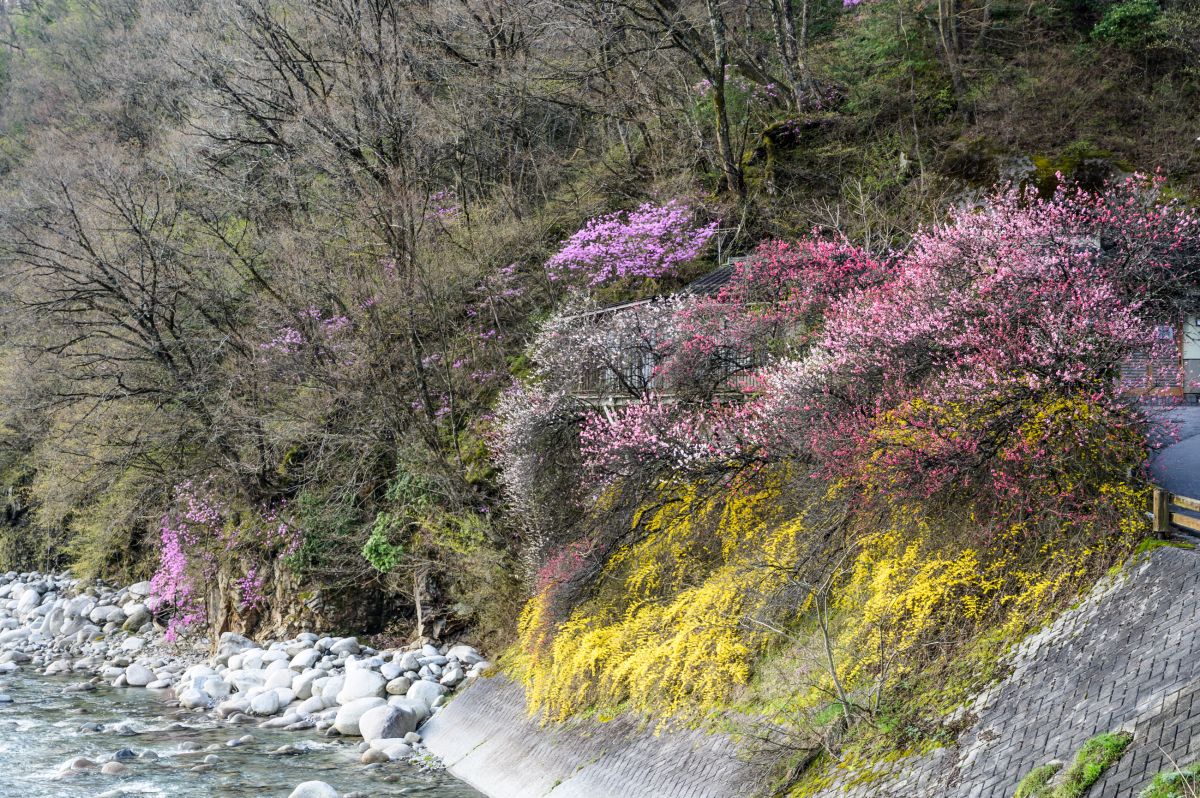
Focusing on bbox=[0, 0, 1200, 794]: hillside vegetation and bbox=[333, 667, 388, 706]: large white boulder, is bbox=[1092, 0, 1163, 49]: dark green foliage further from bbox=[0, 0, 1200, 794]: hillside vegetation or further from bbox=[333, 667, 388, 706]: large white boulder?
bbox=[333, 667, 388, 706]: large white boulder

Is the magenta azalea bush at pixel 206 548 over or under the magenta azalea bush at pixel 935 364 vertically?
under

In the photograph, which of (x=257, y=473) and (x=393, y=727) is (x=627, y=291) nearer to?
(x=257, y=473)

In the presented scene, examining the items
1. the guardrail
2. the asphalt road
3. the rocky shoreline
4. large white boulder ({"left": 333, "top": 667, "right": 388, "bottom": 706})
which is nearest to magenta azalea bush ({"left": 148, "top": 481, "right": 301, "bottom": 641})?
the rocky shoreline

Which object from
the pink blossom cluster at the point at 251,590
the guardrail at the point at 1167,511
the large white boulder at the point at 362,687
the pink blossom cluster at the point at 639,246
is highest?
the pink blossom cluster at the point at 639,246

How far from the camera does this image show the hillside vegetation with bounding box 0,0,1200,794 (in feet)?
33.8

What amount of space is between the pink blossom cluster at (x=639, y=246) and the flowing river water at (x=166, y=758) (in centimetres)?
1212

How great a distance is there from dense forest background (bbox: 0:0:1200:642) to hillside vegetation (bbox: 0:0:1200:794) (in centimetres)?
13

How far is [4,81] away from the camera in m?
52.1

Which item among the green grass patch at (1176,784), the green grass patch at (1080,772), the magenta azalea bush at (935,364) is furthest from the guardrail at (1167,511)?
the green grass patch at (1176,784)

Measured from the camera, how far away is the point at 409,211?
21594 millimetres

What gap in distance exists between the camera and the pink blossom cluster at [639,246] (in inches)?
899

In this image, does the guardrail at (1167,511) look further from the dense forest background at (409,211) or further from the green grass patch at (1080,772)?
the dense forest background at (409,211)

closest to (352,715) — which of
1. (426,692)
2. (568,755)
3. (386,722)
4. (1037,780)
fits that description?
(386,722)

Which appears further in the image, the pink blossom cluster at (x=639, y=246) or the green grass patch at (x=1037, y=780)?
the pink blossom cluster at (x=639, y=246)
